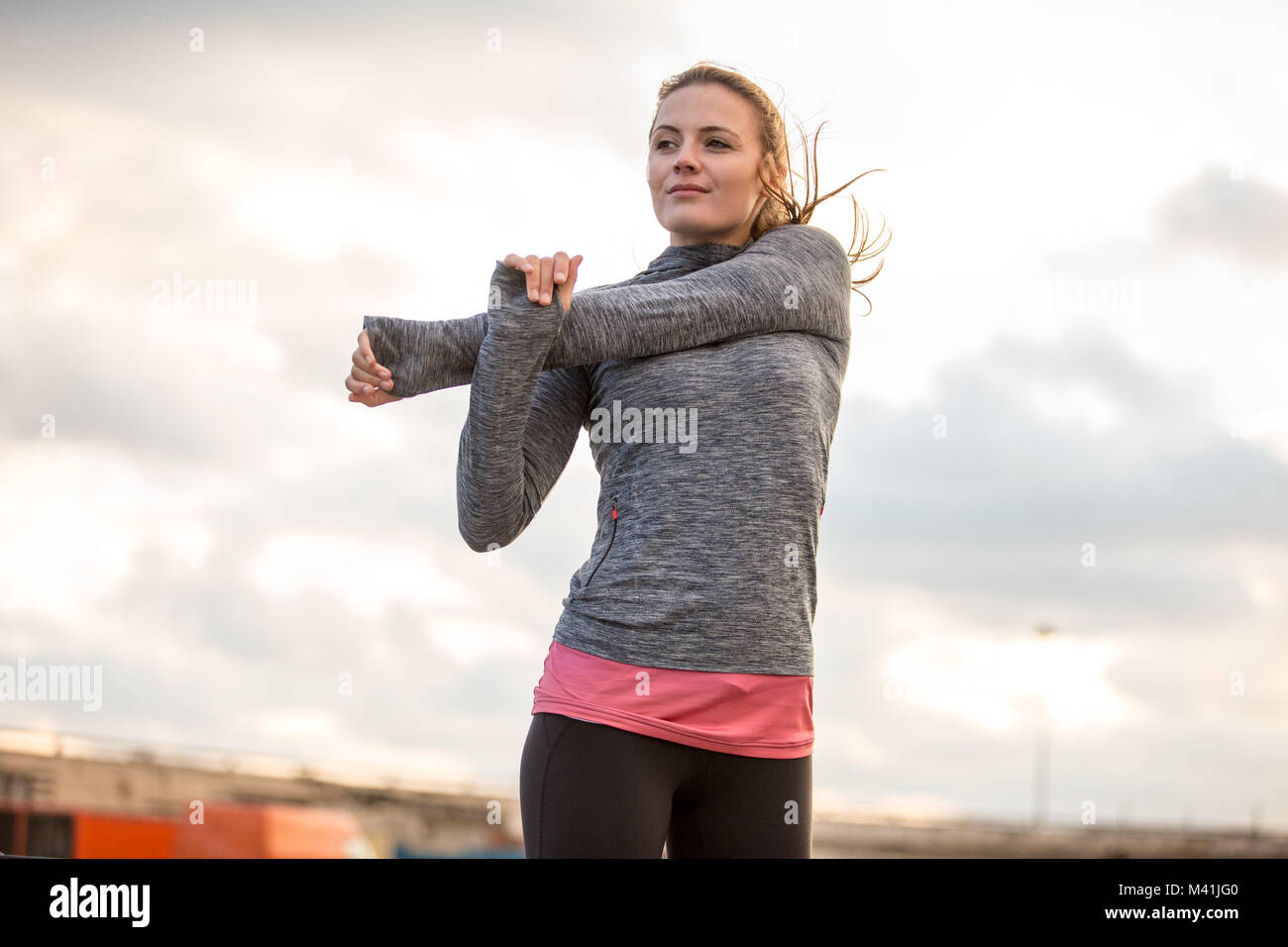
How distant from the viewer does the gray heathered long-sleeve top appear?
7.70 ft

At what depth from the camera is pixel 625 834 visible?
225 centimetres

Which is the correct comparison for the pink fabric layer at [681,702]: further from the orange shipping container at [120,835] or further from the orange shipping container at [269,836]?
the orange shipping container at [120,835]

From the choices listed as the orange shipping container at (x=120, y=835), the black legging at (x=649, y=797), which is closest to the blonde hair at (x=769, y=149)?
the black legging at (x=649, y=797)

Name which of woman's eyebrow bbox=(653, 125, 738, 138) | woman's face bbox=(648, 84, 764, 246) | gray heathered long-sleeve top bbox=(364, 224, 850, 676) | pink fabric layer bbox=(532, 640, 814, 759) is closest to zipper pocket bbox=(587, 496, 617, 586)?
gray heathered long-sleeve top bbox=(364, 224, 850, 676)

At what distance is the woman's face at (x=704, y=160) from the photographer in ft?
8.97

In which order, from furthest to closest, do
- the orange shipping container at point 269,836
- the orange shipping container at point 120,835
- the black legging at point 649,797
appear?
the orange shipping container at point 120,835, the orange shipping container at point 269,836, the black legging at point 649,797

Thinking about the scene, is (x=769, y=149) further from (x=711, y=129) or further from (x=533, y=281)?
(x=533, y=281)

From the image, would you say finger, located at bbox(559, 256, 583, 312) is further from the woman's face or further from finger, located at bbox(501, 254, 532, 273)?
the woman's face

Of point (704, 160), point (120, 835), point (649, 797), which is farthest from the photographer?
point (120, 835)

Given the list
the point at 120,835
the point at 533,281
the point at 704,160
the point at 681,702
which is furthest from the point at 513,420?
the point at 120,835

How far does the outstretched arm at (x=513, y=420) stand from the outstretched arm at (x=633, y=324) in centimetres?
5

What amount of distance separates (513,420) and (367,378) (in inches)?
12.0

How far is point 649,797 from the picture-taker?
2.29 m
